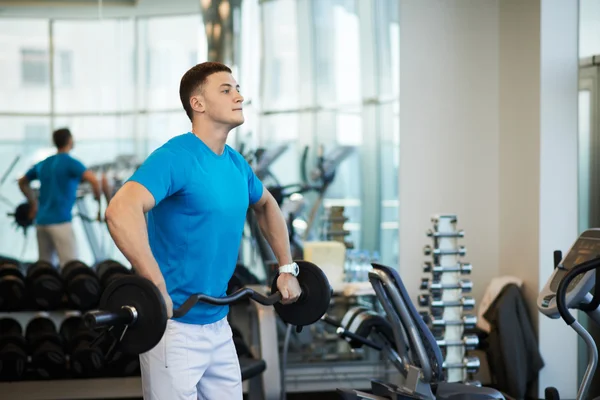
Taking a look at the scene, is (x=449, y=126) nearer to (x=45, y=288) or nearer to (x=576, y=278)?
(x=576, y=278)

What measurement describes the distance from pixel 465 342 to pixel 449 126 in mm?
1384

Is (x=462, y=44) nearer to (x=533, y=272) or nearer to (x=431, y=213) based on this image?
(x=431, y=213)

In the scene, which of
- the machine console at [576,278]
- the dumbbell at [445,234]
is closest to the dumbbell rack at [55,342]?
the dumbbell at [445,234]

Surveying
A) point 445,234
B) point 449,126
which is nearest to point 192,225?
point 445,234

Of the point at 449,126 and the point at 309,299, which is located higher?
the point at 449,126

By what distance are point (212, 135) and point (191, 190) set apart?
0.22 metres

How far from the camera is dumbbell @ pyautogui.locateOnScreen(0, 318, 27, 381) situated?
13.8ft

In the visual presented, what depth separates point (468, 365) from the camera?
12.9 ft

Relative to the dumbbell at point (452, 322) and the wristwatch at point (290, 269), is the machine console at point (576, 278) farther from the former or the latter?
the dumbbell at point (452, 322)

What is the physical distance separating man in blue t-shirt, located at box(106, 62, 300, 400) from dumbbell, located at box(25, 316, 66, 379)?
2115 millimetres

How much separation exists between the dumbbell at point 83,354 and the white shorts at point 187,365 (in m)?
1.95

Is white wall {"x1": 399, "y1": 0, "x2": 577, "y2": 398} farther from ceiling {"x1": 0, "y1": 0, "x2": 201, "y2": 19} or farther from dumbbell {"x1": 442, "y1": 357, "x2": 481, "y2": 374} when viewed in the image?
ceiling {"x1": 0, "y1": 0, "x2": 201, "y2": 19}

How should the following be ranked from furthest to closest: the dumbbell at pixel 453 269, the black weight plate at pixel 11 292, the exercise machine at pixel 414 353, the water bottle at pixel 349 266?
the water bottle at pixel 349 266, the black weight plate at pixel 11 292, the dumbbell at pixel 453 269, the exercise machine at pixel 414 353

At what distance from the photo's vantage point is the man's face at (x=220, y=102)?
7.82 feet
